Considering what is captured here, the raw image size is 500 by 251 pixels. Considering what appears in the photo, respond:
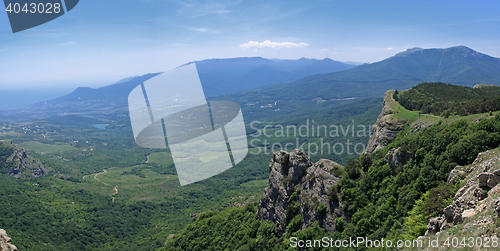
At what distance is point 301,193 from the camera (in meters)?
28.9

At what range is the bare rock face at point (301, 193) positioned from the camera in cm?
2554

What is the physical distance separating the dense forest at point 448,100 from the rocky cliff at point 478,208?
53.9 ft

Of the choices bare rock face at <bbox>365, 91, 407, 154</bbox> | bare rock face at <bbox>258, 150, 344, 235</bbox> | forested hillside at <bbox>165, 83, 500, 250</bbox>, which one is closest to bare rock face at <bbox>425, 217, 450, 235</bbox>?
forested hillside at <bbox>165, 83, 500, 250</bbox>

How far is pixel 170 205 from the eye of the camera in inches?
4277

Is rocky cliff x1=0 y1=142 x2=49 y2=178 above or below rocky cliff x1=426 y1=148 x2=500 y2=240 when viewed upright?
below

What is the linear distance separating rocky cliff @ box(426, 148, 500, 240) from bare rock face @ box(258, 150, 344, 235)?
11.7m

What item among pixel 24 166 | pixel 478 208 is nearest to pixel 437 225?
pixel 478 208

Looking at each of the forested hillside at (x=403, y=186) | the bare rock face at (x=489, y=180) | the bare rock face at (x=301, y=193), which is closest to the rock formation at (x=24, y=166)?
the forested hillside at (x=403, y=186)

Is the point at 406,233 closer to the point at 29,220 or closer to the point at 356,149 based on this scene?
the point at 29,220

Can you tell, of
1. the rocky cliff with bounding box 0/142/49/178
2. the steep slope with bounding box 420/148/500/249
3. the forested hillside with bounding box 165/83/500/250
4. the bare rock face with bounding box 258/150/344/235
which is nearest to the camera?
the steep slope with bounding box 420/148/500/249

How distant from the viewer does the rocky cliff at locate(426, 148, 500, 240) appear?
10.4 metres

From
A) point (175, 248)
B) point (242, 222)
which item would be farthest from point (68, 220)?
point (242, 222)

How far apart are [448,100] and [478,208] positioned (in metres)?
37.0

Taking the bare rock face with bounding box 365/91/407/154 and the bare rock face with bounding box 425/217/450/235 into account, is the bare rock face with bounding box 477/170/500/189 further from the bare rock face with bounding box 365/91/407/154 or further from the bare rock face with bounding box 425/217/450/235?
the bare rock face with bounding box 365/91/407/154
